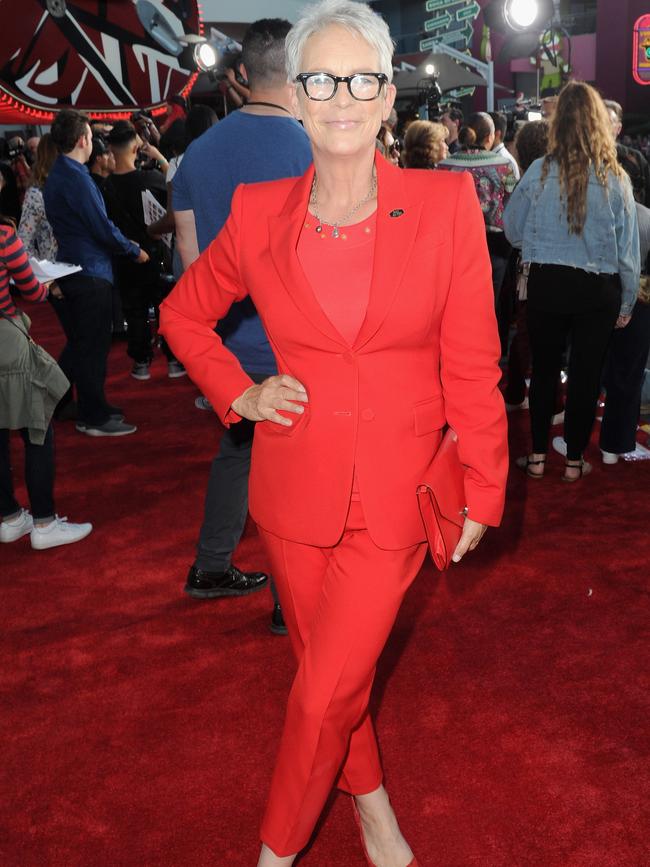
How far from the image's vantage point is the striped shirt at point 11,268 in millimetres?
3666

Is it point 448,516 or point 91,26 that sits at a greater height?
point 91,26

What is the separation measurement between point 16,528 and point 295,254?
2927mm

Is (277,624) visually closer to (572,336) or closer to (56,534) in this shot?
(56,534)

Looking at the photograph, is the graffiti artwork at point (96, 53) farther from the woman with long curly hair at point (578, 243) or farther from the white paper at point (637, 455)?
the white paper at point (637, 455)

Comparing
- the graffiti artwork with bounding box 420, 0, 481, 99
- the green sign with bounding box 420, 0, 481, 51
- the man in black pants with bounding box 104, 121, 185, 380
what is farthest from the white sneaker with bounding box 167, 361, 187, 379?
the green sign with bounding box 420, 0, 481, 51

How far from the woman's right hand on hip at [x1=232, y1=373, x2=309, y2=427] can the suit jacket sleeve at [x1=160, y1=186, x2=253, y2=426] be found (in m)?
0.07

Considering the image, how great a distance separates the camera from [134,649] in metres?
3.24

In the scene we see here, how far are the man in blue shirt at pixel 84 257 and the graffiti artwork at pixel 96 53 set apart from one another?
Answer: 8468 millimetres

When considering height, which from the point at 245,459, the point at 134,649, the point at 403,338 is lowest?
the point at 134,649

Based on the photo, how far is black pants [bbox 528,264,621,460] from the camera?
13.5 ft

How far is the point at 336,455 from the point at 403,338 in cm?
27

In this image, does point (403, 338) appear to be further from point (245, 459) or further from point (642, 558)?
point (642, 558)

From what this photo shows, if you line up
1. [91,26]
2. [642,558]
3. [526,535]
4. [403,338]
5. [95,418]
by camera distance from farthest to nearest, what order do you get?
1. [91,26]
2. [95,418]
3. [526,535]
4. [642,558]
5. [403,338]

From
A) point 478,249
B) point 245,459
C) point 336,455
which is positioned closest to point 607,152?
point 245,459
